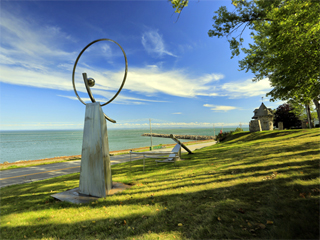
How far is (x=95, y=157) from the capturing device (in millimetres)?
5602

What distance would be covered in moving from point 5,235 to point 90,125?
11.2 ft

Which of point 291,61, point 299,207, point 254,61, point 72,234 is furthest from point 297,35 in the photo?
point 72,234

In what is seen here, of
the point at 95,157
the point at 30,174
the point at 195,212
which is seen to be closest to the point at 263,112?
the point at 195,212

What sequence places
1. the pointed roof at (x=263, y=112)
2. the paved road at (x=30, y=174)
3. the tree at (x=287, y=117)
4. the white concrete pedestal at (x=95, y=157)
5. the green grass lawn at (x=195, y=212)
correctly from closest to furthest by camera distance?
the green grass lawn at (x=195, y=212)
the white concrete pedestal at (x=95, y=157)
the paved road at (x=30, y=174)
the pointed roof at (x=263, y=112)
the tree at (x=287, y=117)

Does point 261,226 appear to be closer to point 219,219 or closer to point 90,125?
point 219,219

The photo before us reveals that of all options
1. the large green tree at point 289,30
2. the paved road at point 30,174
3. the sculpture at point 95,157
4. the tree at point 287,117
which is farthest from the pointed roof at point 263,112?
the sculpture at point 95,157

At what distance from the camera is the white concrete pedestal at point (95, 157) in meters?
5.47

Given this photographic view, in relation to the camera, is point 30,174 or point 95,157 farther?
point 30,174

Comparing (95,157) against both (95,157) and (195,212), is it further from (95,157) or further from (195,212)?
(195,212)

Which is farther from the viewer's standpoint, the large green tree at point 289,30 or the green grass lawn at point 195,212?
the large green tree at point 289,30

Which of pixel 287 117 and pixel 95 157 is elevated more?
pixel 287 117

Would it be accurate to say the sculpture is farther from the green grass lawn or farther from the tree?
the tree

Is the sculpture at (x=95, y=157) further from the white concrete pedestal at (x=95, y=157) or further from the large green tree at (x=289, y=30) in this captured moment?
the large green tree at (x=289, y=30)

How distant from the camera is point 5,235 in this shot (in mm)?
3559
